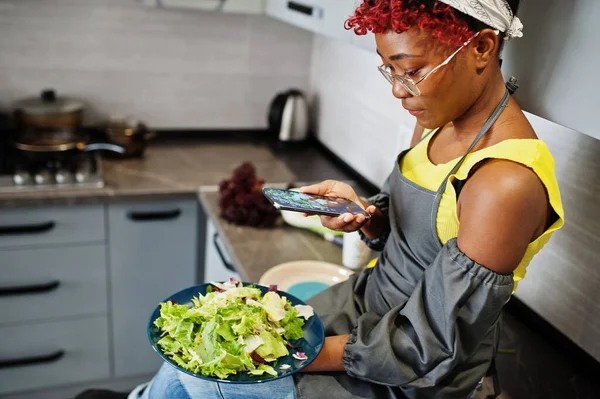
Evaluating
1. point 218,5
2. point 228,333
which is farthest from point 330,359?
point 218,5

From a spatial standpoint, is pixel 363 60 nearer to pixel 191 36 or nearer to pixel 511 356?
pixel 191 36

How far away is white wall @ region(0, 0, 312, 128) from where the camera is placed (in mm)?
2283

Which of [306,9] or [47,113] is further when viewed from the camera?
[47,113]

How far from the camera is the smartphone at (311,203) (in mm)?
1030

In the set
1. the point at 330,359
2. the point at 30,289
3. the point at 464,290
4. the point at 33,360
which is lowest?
the point at 33,360

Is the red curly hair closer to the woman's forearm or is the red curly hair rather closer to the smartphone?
the smartphone

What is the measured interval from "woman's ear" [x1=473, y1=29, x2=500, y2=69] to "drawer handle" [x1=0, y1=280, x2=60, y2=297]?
1.62 m

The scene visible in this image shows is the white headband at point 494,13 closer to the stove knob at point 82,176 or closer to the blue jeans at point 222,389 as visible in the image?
the blue jeans at point 222,389

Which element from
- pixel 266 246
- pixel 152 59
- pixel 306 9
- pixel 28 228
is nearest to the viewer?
pixel 266 246

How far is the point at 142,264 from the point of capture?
2131mm

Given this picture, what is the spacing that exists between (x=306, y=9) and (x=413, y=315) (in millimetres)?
1158

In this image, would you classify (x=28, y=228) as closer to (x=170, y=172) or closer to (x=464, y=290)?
(x=170, y=172)

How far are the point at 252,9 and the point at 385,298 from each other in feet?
4.72

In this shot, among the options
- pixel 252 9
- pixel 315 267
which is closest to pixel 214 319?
pixel 315 267
